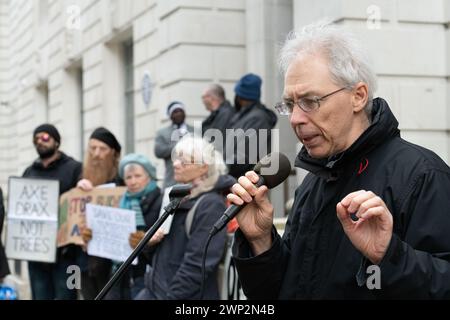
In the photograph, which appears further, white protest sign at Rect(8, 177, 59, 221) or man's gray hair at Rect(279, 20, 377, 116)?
white protest sign at Rect(8, 177, 59, 221)

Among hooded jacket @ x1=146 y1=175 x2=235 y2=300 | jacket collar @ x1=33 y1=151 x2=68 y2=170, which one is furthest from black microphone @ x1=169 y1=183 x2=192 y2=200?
jacket collar @ x1=33 y1=151 x2=68 y2=170

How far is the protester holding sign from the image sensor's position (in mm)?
5539

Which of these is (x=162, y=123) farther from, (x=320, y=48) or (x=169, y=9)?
(x=320, y=48)

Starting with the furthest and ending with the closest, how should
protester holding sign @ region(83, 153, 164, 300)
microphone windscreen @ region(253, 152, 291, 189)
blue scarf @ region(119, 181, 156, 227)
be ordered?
blue scarf @ region(119, 181, 156, 227)
protester holding sign @ region(83, 153, 164, 300)
microphone windscreen @ region(253, 152, 291, 189)

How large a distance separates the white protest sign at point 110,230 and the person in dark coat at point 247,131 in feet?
4.09

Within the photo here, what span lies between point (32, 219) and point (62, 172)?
1.72 feet

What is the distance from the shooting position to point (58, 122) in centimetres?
1858

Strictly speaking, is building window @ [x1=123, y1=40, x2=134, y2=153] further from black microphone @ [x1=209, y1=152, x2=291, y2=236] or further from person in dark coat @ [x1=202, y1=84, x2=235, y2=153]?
black microphone @ [x1=209, y1=152, x2=291, y2=236]

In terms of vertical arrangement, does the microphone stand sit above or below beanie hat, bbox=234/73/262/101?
below

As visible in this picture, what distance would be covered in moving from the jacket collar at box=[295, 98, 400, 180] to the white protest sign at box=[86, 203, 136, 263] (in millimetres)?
3289

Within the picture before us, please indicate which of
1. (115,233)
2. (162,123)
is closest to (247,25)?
(162,123)

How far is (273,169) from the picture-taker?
8.41 ft

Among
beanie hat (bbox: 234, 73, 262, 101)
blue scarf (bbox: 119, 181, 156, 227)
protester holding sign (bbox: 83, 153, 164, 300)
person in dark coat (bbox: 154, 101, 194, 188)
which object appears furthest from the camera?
person in dark coat (bbox: 154, 101, 194, 188)

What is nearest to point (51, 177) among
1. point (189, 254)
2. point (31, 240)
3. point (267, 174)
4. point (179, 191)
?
point (31, 240)
